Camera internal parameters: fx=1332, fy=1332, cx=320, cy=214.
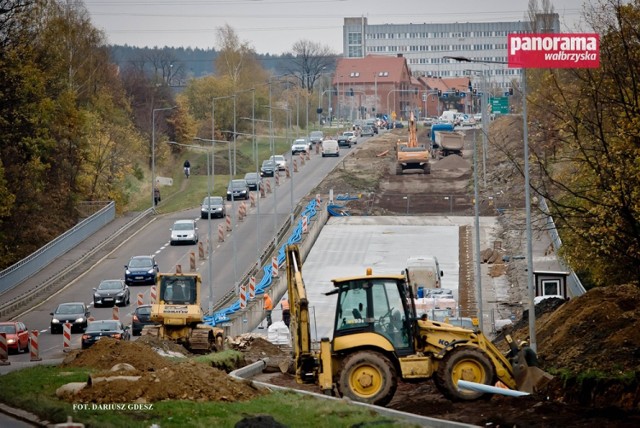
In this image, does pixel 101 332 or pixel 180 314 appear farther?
pixel 101 332

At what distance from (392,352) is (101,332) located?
71.1ft

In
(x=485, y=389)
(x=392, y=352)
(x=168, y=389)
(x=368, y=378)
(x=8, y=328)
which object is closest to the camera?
(x=168, y=389)

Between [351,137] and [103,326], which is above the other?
[351,137]

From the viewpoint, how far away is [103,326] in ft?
146

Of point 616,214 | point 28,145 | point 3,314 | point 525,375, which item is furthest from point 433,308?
point 28,145

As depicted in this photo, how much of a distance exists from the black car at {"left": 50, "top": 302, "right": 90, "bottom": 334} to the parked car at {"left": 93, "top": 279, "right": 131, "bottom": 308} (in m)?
5.20

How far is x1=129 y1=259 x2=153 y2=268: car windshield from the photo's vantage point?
63.1m

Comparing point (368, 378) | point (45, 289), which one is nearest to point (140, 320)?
point (45, 289)

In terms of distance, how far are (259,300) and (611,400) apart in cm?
3411

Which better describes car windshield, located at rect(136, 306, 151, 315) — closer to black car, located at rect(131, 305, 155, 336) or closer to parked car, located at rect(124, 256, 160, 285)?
black car, located at rect(131, 305, 155, 336)

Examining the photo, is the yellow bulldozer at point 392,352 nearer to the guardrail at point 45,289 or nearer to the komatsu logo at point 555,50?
the komatsu logo at point 555,50

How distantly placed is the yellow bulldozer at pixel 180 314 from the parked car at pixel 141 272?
74.0 ft

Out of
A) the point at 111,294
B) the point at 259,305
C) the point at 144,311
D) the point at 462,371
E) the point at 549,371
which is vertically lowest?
the point at 259,305

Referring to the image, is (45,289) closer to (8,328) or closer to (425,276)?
(8,328)
